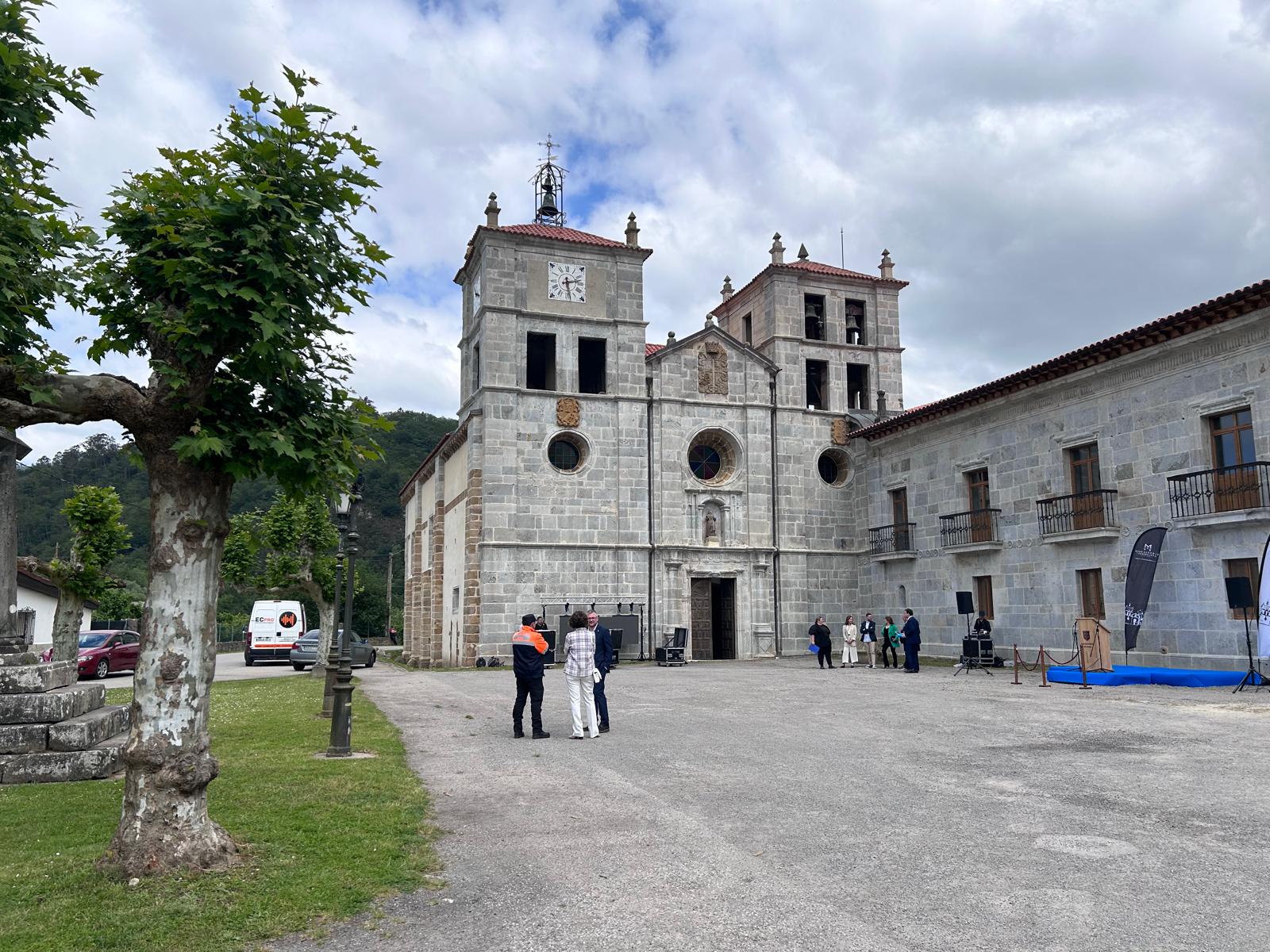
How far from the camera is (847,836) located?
6.32 meters

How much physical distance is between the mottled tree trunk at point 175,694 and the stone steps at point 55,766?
3127mm

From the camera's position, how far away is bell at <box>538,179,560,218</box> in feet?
111

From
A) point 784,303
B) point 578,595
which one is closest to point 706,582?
point 578,595

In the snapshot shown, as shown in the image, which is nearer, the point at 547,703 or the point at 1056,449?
the point at 547,703

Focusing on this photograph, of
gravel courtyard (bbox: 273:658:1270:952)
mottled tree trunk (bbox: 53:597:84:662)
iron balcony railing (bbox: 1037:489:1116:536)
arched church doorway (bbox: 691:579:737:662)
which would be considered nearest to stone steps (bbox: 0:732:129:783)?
gravel courtyard (bbox: 273:658:1270:952)

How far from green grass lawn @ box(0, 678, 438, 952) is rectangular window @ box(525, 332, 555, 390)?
21.8m

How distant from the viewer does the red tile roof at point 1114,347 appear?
59.5ft

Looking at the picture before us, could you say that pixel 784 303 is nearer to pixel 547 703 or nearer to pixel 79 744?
pixel 547 703

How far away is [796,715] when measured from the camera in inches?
527

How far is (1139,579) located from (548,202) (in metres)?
23.9

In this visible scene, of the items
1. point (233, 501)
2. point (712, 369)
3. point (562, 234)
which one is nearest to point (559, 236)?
point (562, 234)

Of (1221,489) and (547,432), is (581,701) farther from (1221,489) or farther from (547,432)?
(547,432)

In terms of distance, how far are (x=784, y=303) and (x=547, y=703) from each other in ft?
71.0

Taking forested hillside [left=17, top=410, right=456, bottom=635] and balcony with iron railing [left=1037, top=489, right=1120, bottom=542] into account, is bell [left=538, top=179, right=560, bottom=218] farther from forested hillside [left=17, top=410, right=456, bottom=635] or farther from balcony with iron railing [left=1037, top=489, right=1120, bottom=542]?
forested hillside [left=17, top=410, right=456, bottom=635]
